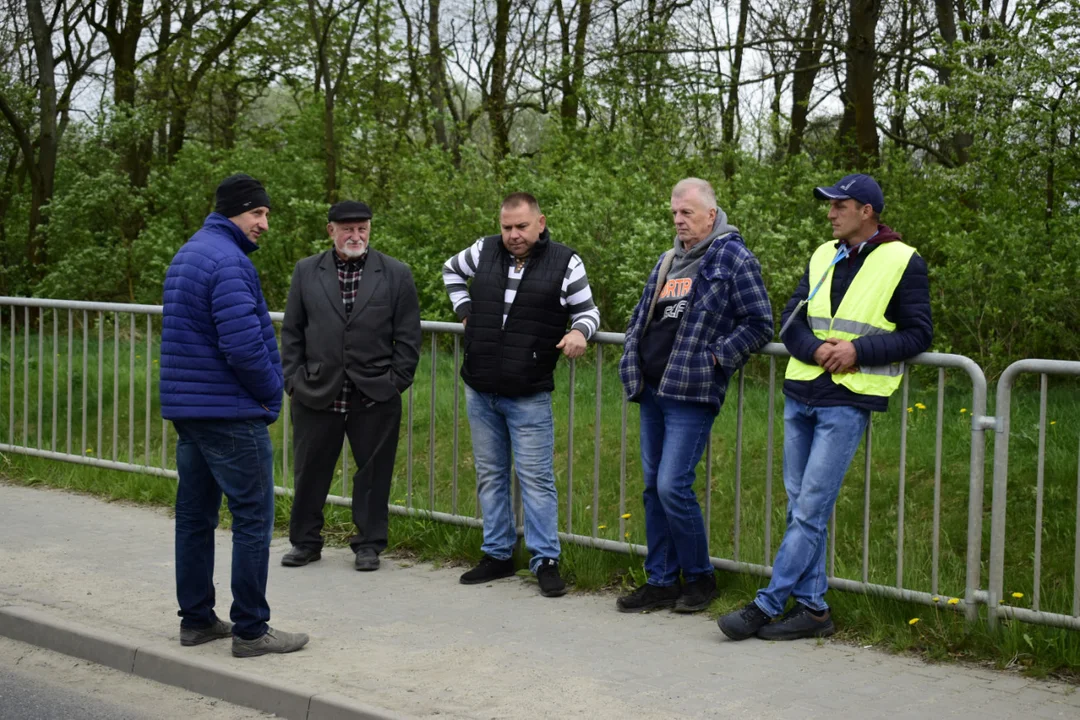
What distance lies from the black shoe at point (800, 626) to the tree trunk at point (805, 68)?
1314 centimetres

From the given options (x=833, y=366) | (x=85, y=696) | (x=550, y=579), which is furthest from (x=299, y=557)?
(x=833, y=366)

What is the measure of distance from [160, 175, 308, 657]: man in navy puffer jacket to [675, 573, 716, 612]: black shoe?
1802mm

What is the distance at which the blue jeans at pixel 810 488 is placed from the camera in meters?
5.89

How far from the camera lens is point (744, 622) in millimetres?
5973

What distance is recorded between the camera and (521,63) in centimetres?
3072

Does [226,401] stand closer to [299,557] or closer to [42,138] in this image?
[299,557]

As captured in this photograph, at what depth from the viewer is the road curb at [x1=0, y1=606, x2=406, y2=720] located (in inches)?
202

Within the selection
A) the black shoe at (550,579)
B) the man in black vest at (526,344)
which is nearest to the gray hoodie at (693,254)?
the man in black vest at (526,344)

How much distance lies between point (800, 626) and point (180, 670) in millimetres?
2657

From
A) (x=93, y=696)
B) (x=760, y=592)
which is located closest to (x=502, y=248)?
(x=760, y=592)

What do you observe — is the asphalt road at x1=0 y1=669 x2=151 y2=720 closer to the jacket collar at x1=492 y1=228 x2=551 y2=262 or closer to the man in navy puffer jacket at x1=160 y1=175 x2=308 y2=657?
the man in navy puffer jacket at x1=160 y1=175 x2=308 y2=657

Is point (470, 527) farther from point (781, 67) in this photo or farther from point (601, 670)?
point (781, 67)

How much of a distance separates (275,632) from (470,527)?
207 centimetres

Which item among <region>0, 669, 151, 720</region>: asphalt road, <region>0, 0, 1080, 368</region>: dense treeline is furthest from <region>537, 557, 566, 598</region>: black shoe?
<region>0, 0, 1080, 368</region>: dense treeline
